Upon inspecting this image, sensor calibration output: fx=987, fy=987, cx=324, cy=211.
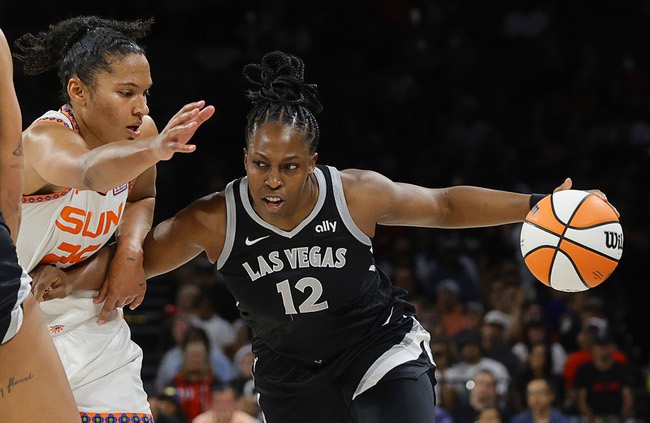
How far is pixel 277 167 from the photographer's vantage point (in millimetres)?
3564

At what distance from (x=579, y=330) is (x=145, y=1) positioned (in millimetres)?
6107

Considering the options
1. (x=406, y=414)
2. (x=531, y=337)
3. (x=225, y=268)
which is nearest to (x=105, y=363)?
(x=225, y=268)

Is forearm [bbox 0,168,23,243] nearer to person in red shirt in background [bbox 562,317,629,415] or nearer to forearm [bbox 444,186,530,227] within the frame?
forearm [bbox 444,186,530,227]

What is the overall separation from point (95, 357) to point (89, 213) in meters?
0.50

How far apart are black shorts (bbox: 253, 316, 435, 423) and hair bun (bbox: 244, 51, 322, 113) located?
3.14ft

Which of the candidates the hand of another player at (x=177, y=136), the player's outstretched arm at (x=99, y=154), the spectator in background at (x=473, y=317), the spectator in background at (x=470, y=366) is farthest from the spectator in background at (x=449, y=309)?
the hand of another player at (x=177, y=136)

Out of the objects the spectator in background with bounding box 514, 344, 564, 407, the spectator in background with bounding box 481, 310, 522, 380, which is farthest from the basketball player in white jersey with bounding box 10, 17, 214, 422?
the spectator in background with bounding box 481, 310, 522, 380

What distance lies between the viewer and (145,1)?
36.7 ft

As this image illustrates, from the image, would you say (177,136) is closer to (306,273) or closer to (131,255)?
(131,255)

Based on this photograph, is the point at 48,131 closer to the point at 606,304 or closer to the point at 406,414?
the point at 406,414

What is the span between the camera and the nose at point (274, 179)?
355cm

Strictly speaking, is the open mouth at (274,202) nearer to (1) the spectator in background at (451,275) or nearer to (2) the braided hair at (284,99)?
(2) the braided hair at (284,99)

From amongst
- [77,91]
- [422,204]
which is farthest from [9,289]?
[422,204]

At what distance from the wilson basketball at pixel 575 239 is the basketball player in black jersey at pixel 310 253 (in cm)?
13
